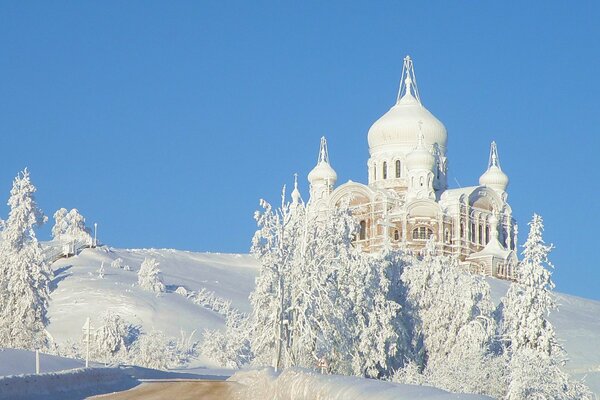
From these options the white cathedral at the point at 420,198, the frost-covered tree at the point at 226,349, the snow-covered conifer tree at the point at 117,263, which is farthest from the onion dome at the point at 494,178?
the frost-covered tree at the point at 226,349

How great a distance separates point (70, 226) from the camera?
95.7 meters

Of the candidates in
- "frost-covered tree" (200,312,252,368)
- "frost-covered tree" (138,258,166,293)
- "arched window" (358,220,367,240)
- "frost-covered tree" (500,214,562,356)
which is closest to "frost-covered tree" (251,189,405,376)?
"frost-covered tree" (500,214,562,356)

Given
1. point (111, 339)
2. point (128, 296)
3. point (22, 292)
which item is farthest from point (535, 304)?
point (128, 296)

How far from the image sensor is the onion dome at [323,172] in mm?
102438

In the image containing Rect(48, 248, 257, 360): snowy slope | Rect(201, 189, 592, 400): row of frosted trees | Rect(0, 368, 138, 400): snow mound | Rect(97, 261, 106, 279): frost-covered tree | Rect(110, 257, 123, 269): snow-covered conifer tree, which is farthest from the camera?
Rect(110, 257, 123, 269): snow-covered conifer tree

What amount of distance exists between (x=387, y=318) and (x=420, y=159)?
169 feet

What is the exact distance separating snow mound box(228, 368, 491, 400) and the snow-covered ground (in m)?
28.8

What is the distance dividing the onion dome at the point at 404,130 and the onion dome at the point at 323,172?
4.12 meters

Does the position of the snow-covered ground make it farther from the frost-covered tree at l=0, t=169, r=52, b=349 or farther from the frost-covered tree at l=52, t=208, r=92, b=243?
the frost-covered tree at l=0, t=169, r=52, b=349

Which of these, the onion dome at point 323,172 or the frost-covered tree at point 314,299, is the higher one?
the onion dome at point 323,172

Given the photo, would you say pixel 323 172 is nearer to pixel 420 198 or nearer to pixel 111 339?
pixel 420 198

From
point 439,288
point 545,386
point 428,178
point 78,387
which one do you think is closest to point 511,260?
point 428,178

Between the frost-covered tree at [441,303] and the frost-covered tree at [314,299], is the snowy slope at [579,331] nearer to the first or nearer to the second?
the frost-covered tree at [441,303]

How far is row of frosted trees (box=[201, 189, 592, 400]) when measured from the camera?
122ft
